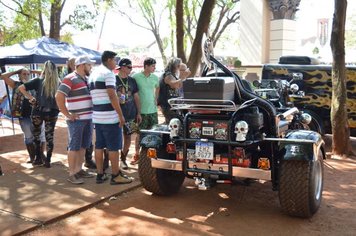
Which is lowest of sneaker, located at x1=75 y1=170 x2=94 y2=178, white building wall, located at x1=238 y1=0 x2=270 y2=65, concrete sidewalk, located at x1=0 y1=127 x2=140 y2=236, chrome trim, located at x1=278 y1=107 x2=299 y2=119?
concrete sidewalk, located at x1=0 y1=127 x2=140 y2=236

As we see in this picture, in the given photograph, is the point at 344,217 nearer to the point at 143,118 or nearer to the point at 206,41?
the point at 206,41

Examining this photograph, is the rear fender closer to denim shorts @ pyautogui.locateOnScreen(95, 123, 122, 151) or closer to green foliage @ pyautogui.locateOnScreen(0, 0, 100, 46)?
denim shorts @ pyautogui.locateOnScreen(95, 123, 122, 151)

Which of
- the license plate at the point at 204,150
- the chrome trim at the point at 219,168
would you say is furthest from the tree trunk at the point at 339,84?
the license plate at the point at 204,150

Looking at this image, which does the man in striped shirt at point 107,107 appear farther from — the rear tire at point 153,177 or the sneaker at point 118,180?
the rear tire at point 153,177

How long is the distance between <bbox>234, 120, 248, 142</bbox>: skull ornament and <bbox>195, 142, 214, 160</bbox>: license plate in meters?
0.34

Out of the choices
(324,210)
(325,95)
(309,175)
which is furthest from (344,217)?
(325,95)

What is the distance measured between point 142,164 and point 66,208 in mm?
1097

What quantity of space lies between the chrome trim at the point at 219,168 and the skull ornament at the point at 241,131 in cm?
34

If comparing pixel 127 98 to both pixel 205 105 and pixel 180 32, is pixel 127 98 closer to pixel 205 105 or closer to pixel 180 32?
pixel 205 105

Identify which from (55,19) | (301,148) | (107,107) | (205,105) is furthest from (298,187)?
(55,19)

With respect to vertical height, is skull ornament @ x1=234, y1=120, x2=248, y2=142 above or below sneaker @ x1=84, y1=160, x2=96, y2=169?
above

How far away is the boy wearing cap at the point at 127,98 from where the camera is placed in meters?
6.54

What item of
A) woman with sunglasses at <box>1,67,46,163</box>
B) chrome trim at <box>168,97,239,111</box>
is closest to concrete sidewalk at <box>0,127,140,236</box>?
woman with sunglasses at <box>1,67,46,163</box>

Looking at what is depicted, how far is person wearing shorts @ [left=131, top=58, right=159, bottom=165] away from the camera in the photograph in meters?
6.86
